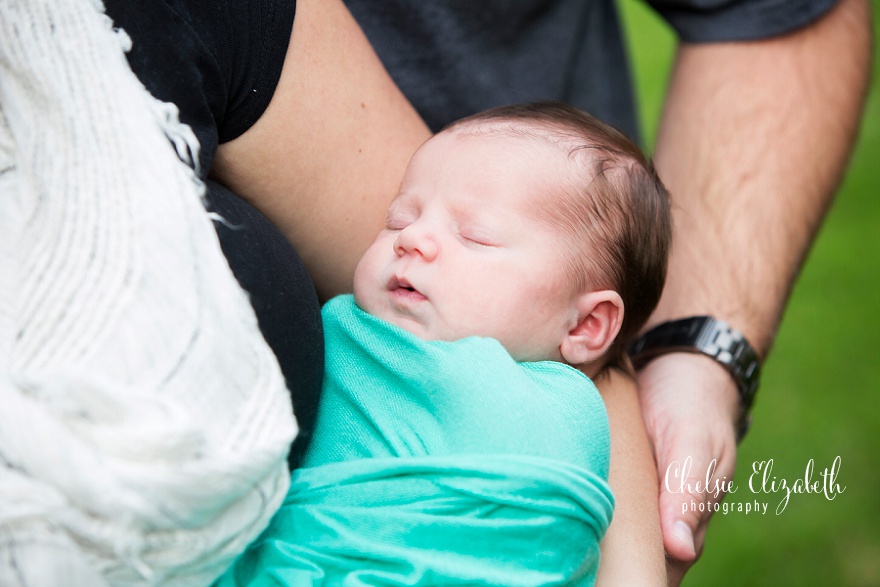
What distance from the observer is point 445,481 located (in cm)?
88

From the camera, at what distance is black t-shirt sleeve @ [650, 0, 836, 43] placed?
5.28 ft

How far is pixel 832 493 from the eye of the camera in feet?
7.92

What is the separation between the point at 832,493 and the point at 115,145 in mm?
2278

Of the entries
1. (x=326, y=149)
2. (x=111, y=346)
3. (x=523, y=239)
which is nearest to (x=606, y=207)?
(x=523, y=239)

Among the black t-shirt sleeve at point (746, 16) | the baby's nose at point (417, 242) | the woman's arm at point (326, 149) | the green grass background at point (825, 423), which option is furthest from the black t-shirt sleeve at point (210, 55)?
the green grass background at point (825, 423)

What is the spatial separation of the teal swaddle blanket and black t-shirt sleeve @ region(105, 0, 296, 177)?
1.00 feet

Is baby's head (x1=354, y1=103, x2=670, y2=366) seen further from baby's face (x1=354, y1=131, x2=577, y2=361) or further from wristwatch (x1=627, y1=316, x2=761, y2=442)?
wristwatch (x1=627, y1=316, x2=761, y2=442)

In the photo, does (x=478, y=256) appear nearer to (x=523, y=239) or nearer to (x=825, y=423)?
(x=523, y=239)

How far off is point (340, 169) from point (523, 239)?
0.27 meters

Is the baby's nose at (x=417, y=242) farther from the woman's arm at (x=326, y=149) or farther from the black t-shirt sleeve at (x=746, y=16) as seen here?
the black t-shirt sleeve at (x=746, y=16)

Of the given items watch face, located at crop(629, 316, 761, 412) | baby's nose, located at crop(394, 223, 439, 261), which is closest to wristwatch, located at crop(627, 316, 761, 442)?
watch face, located at crop(629, 316, 761, 412)

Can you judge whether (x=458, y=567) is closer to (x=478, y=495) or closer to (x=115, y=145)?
(x=478, y=495)

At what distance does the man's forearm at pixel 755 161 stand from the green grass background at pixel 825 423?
109cm

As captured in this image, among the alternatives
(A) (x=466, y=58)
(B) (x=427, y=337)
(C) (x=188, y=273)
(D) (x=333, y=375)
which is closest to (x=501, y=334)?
(B) (x=427, y=337)
